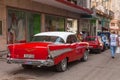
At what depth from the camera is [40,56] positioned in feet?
35.7

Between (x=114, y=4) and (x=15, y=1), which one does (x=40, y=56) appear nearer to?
(x=15, y=1)

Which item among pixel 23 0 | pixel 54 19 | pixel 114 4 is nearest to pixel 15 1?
pixel 23 0

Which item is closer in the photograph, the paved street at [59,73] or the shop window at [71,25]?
the paved street at [59,73]

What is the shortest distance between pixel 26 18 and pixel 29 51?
9.26 m

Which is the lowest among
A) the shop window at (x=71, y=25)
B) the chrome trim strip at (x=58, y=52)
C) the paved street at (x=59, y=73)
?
the paved street at (x=59, y=73)

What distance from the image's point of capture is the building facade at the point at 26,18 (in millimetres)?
17219

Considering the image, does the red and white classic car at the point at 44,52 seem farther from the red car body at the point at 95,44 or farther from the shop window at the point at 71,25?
the shop window at the point at 71,25

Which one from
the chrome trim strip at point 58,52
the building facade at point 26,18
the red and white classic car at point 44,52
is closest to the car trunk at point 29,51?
the red and white classic car at point 44,52

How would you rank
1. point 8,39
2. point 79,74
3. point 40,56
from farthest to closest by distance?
point 8,39 < point 79,74 < point 40,56

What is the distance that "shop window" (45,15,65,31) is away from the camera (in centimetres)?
2390

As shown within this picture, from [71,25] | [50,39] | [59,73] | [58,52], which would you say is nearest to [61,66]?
[59,73]

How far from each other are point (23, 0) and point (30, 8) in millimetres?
1191

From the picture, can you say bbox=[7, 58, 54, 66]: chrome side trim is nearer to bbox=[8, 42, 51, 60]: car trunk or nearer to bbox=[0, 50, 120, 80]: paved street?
bbox=[8, 42, 51, 60]: car trunk

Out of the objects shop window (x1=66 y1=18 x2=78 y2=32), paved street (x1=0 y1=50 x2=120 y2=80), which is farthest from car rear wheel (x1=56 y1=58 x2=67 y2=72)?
shop window (x1=66 y1=18 x2=78 y2=32)
